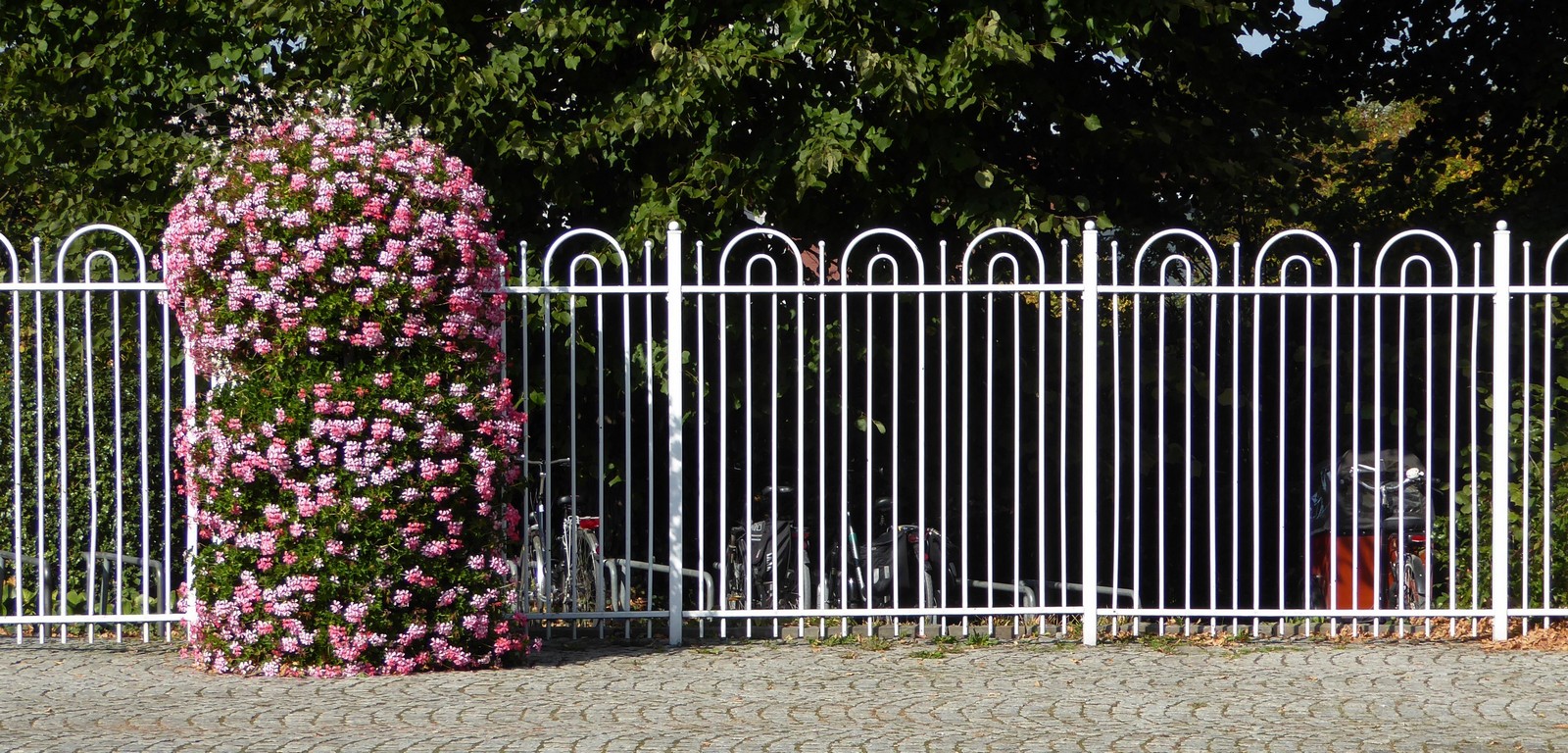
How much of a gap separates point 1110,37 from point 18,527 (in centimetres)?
563

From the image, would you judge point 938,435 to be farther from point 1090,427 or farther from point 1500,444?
point 1500,444

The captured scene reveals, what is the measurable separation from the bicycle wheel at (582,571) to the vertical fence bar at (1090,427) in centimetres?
224

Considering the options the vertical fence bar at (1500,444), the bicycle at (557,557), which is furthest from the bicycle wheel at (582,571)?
the vertical fence bar at (1500,444)

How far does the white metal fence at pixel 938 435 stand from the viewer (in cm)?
766

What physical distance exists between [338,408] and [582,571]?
3.36 meters

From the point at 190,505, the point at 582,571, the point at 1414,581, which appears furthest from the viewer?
the point at 582,571

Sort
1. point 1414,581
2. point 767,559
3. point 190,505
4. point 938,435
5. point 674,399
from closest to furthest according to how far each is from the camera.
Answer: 1. point 190,505
2. point 674,399
3. point 1414,581
4. point 767,559
5. point 938,435

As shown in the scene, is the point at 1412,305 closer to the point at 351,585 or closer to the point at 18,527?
the point at 351,585

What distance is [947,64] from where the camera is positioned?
8742mm

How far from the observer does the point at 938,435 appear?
404 inches

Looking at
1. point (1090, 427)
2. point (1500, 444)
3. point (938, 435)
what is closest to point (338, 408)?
point (1090, 427)

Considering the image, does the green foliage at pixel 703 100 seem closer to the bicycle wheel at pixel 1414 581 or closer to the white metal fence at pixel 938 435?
the white metal fence at pixel 938 435

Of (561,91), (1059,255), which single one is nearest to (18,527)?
(561,91)

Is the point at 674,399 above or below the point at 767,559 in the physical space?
above
